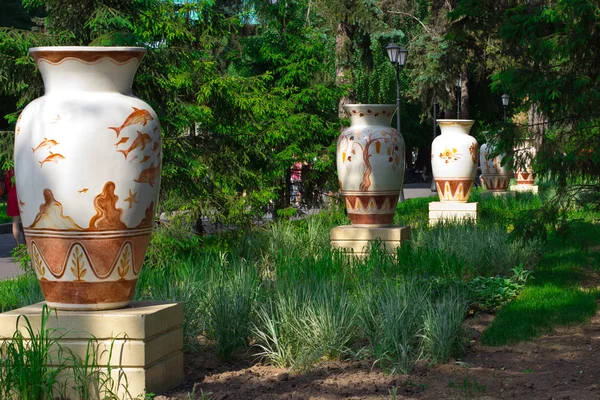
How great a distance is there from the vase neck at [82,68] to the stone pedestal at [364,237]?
6.30m

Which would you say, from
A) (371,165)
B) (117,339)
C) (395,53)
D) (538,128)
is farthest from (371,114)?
(395,53)

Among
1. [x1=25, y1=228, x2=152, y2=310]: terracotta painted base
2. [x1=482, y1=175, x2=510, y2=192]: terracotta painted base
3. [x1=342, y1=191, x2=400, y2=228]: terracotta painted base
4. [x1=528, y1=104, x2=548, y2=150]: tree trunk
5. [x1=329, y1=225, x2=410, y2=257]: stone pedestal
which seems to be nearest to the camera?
[x1=25, y1=228, x2=152, y2=310]: terracotta painted base

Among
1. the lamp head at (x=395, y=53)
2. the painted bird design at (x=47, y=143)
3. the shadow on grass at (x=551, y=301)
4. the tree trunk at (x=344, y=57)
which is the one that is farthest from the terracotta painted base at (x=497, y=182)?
the painted bird design at (x=47, y=143)

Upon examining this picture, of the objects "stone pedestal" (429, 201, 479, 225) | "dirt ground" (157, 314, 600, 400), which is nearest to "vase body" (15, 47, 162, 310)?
"dirt ground" (157, 314, 600, 400)

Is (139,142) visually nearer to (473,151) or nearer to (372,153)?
(372,153)

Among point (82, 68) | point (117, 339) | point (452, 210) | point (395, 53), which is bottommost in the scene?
point (117, 339)

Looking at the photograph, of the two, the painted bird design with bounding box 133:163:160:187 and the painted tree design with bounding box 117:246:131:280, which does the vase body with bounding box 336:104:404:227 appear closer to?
the painted bird design with bounding box 133:163:160:187

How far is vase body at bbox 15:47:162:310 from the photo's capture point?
5164 mm

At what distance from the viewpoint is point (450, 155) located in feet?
55.9

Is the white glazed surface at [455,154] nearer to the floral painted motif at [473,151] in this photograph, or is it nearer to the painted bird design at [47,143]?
the floral painted motif at [473,151]

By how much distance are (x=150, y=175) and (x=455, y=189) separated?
1233 cm

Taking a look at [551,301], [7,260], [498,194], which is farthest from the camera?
[498,194]

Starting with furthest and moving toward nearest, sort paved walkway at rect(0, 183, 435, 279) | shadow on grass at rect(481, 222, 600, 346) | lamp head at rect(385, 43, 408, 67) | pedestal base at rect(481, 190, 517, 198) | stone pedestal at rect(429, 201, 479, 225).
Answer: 1. lamp head at rect(385, 43, 408, 67)
2. pedestal base at rect(481, 190, 517, 198)
3. stone pedestal at rect(429, 201, 479, 225)
4. paved walkway at rect(0, 183, 435, 279)
5. shadow on grass at rect(481, 222, 600, 346)

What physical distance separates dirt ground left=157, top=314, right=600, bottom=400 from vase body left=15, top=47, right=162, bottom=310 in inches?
33.7
